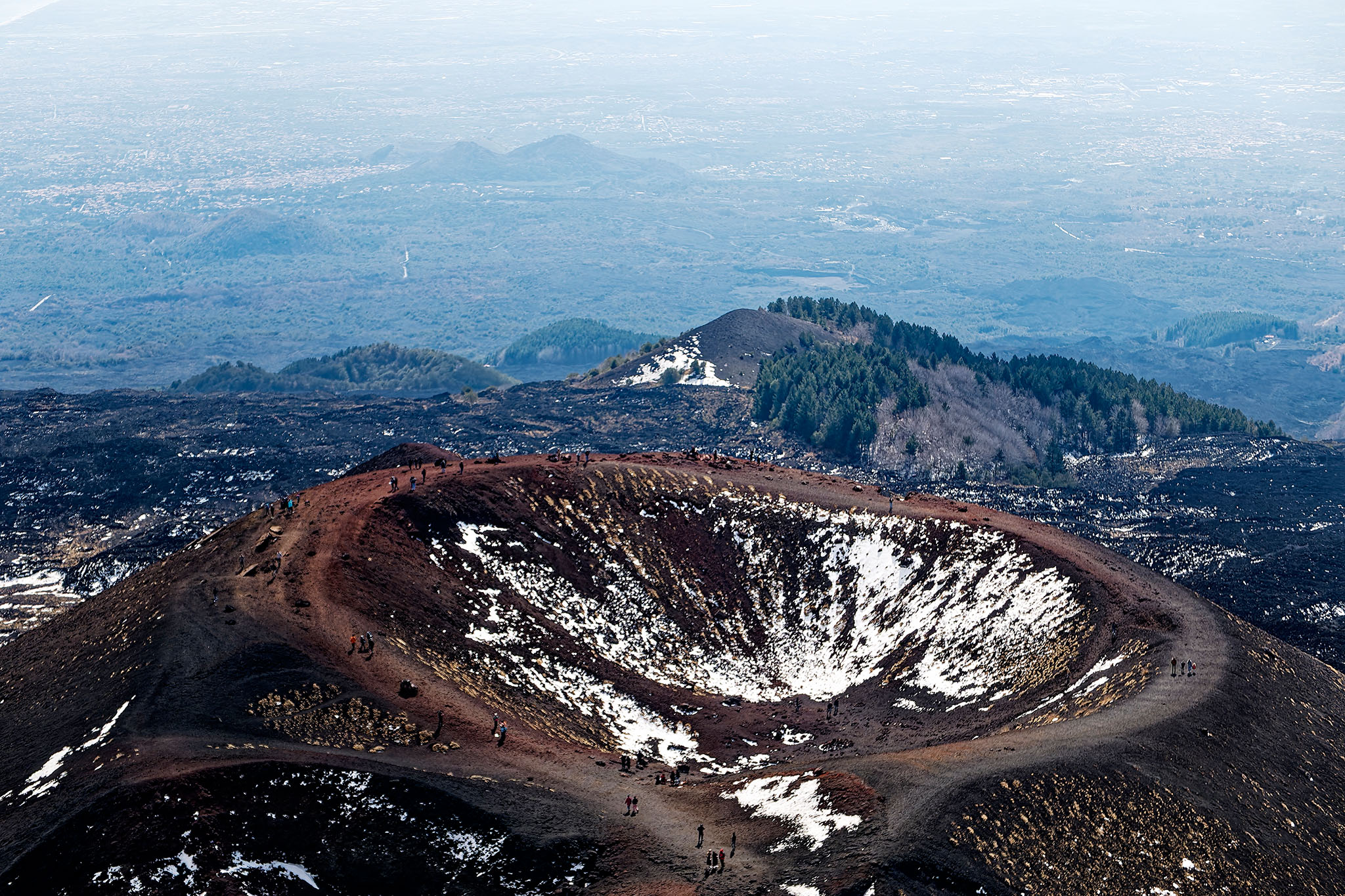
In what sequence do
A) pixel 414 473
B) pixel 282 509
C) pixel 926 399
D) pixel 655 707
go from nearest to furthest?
pixel 655 707, pixel 282 509, pixel 414 473, pixel 926 399

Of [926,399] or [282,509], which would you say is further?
[926,399]

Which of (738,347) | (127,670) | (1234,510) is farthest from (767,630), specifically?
(738,347)

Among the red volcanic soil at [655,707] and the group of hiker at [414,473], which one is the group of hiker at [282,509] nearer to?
the red volcanic soil at [655,707]

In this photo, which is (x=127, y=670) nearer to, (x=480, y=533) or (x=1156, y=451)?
(x=480, y=533)

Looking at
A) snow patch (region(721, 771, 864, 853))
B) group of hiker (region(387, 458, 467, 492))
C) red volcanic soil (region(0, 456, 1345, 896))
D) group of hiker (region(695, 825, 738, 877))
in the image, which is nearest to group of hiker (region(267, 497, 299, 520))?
red volcanic soil (region(0, 456, 1345, 896))

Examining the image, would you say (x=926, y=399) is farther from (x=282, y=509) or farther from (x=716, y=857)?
(x=716, y=857)

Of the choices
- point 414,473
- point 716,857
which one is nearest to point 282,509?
point 414,473

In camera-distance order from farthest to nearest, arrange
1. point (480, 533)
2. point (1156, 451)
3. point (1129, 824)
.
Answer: point (1156, 451), point (480, 533), point (1129, 824)

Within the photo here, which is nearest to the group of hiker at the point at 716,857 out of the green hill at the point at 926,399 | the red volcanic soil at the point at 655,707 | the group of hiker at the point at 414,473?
the red volcanic soil at the point at 655,707
